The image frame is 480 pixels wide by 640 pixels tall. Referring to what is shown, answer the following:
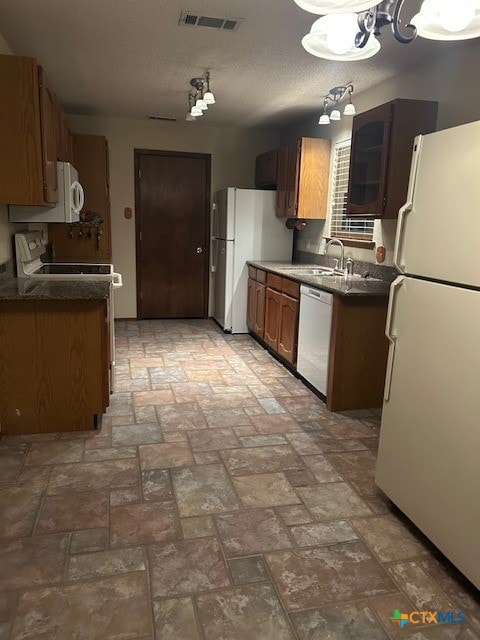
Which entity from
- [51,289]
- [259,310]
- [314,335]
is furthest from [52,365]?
[259,310]

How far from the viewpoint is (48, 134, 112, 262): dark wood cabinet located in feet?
15.9

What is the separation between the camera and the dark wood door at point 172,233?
19.1 ft

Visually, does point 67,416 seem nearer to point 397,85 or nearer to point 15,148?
point 15,148

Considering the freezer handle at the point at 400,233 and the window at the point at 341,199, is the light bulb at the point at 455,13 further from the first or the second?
the window at the point at 341,199

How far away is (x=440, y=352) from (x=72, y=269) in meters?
3.20

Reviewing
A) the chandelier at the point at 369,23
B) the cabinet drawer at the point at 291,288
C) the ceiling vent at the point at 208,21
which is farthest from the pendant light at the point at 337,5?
the cabinet drawer at the point at 291,288

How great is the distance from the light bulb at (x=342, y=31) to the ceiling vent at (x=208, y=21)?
44.9 inches

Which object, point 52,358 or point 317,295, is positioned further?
point 317,295

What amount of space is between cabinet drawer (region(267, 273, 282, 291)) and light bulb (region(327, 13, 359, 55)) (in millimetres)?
2653

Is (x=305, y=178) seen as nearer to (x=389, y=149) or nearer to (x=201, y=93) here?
(x=201, y=93)

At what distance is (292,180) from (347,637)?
411 cm

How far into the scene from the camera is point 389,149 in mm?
3172

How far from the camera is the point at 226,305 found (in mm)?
5469

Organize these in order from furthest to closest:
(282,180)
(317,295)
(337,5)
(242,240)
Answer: (242,240)
(282,180)
(317,295)
(337,5)
